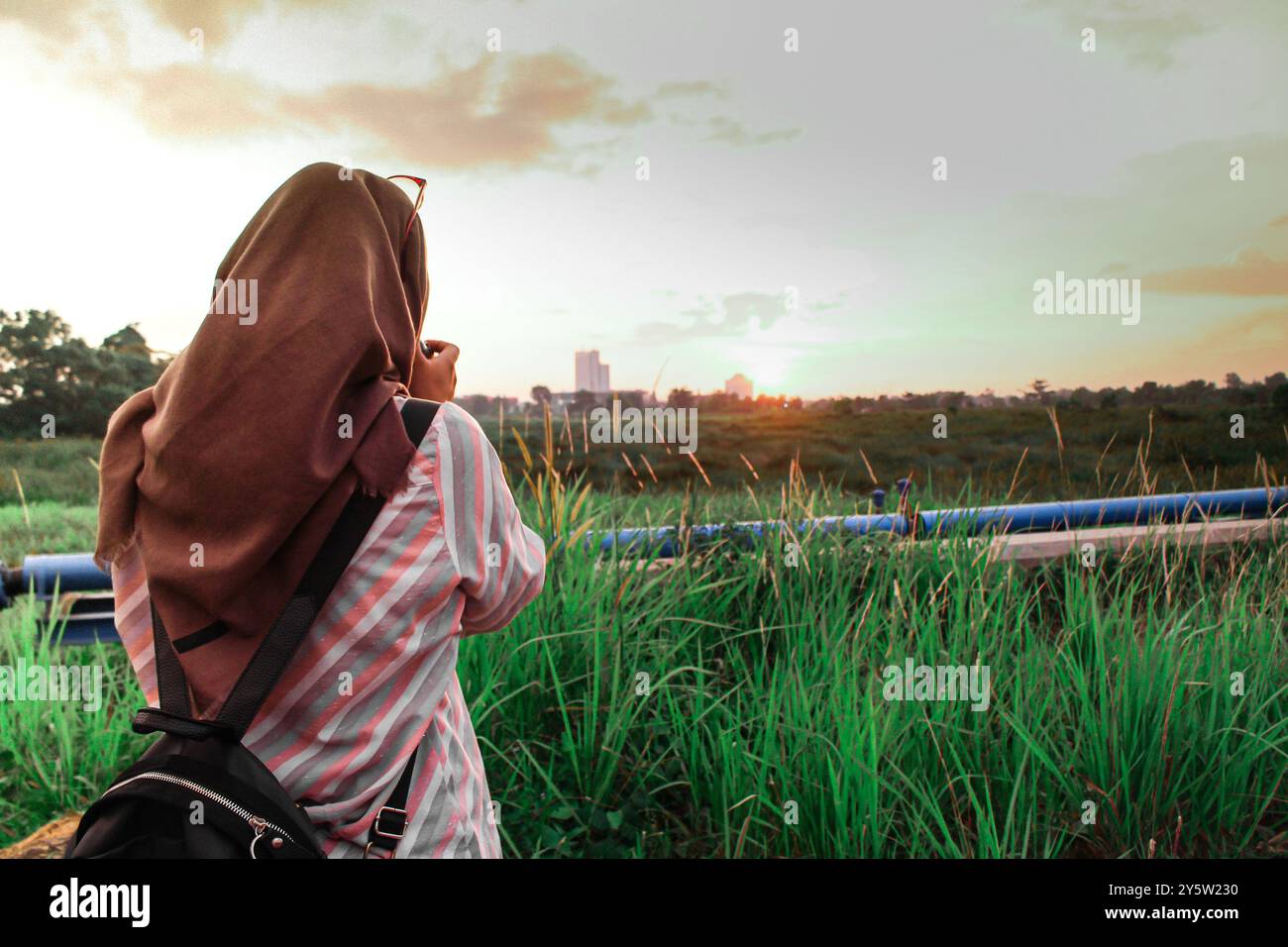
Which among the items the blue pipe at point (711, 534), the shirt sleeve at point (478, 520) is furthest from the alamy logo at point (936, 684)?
the shirt sleeve at point (478, 520)

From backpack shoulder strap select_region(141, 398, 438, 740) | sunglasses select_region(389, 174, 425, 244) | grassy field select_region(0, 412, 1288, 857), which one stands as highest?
sunglasses select_region(389, 174, 425, 244)

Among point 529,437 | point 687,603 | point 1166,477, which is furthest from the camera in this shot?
point 1166,477

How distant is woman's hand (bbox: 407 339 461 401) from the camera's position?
5.22 feet

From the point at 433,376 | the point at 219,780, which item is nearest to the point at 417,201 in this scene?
the point at 433,376

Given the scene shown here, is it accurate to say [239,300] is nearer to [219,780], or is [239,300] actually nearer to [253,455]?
[253,455]

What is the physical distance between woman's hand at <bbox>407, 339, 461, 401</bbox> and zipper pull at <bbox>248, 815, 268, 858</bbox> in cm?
80

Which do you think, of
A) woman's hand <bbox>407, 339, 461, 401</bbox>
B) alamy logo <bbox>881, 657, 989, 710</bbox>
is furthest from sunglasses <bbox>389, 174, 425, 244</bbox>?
alamy logo <bbox>881, 657, 989, 710</bbox>

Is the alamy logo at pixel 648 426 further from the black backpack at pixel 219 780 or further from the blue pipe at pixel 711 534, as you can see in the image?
the black backpack at pixel 219 780

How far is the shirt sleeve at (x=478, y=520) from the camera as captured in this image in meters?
1.25

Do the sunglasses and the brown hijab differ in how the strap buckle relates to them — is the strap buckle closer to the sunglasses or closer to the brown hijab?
the brown hijab
